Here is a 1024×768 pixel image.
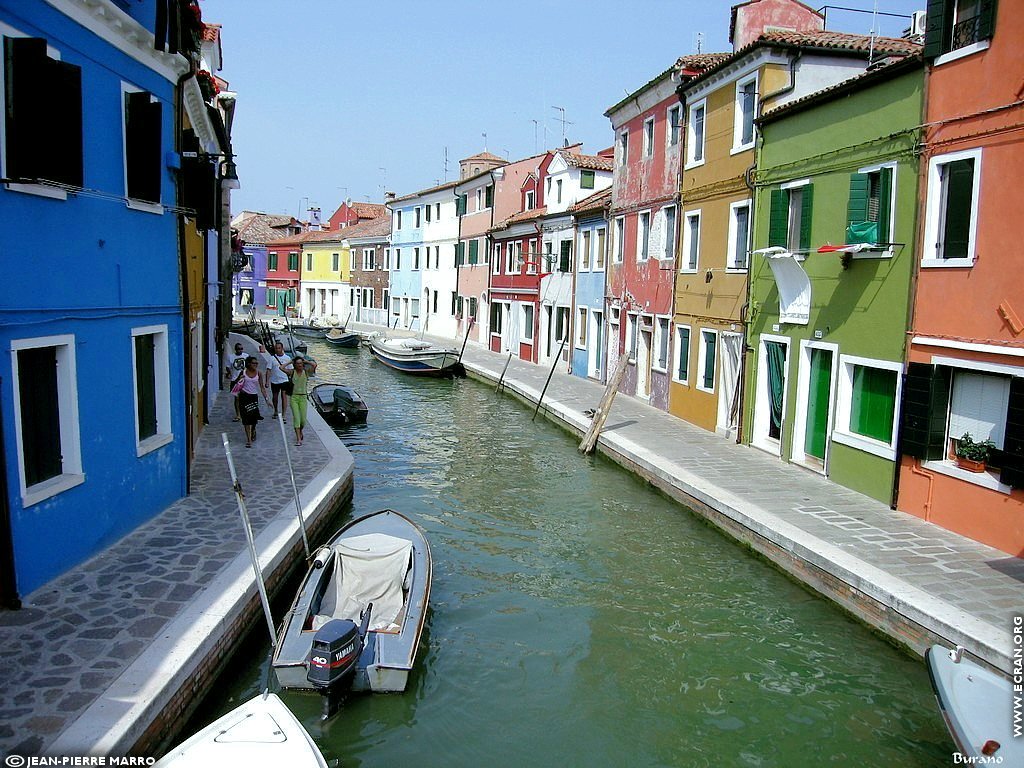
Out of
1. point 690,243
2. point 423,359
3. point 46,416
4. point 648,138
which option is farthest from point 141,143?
point 423,359

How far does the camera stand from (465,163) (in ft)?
158

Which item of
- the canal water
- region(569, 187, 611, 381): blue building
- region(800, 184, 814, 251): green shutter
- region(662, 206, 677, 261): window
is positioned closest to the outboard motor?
the canal water

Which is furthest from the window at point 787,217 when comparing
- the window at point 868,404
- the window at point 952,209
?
the window at point 952,209

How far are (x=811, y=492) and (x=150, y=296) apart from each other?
991 cm

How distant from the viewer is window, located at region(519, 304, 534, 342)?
32.6 meters

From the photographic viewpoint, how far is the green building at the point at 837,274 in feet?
37.8

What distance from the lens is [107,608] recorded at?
23.5 ft

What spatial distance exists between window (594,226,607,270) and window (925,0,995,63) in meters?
15.5

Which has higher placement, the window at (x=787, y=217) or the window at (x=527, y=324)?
the window at (x=787, y=217)

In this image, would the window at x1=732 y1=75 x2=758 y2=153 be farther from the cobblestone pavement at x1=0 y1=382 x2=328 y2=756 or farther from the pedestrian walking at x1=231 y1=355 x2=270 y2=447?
the cobblestone pavement at x1=0 y1=382 x2=328 y2=756

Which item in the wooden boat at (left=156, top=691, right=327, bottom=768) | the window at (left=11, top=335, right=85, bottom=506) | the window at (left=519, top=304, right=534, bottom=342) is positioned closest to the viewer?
the wooden boat at (left=156, top=691, right=327, bottom=768)

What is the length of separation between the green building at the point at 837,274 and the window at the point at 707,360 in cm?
187

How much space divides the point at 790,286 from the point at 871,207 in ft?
7.71

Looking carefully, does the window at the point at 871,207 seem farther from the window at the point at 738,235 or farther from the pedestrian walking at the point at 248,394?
the pedestrian walking at the point at 248,394
